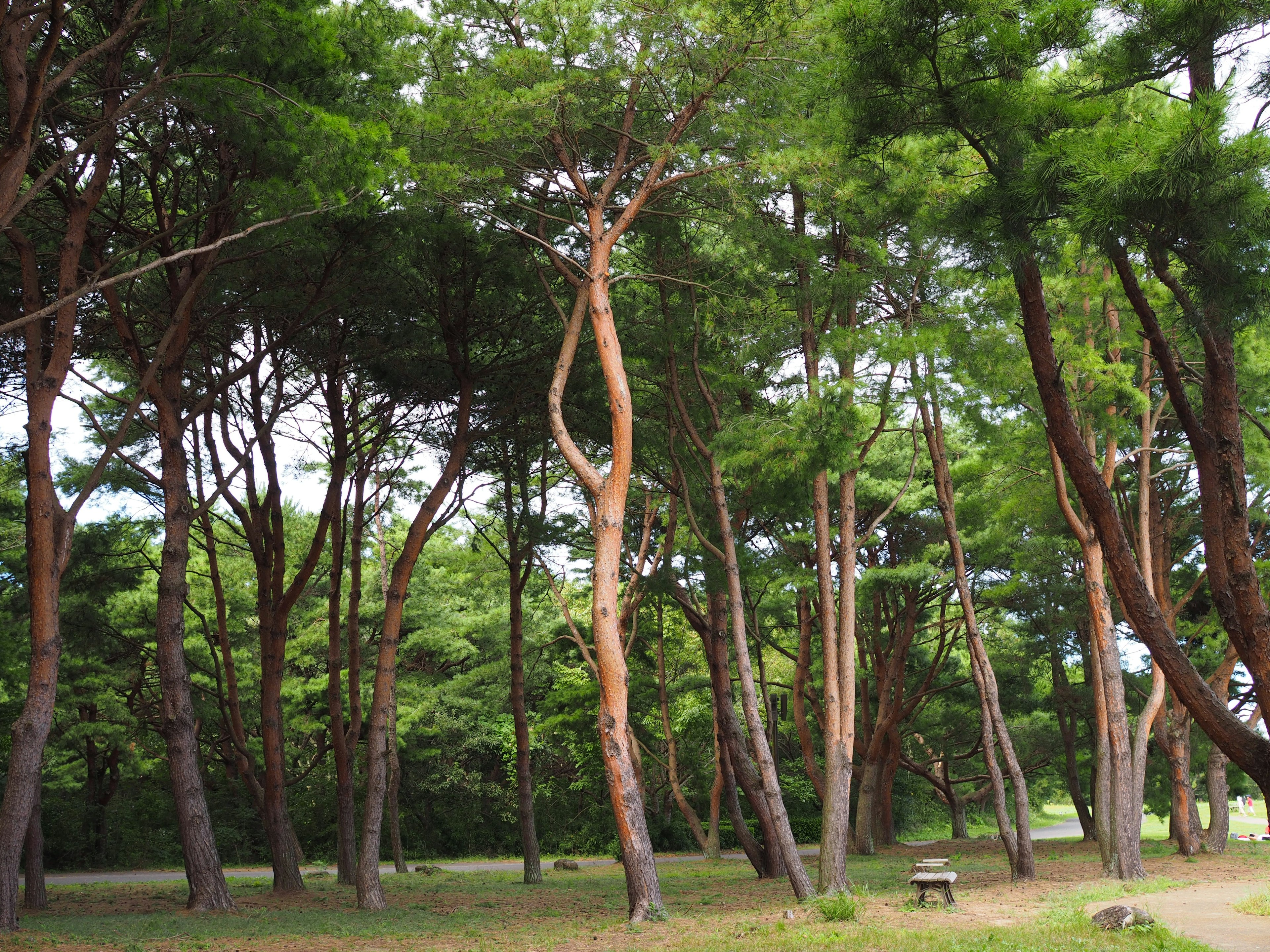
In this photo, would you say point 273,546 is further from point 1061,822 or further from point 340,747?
point 1061,822

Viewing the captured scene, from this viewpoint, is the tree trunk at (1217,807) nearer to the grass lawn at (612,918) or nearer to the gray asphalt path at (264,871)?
the grass lawn at (612,918)

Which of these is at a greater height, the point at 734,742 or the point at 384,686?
the point at 384,686

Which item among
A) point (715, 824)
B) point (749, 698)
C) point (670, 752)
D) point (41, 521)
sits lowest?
point (715, 824)

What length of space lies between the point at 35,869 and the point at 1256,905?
12281 mm

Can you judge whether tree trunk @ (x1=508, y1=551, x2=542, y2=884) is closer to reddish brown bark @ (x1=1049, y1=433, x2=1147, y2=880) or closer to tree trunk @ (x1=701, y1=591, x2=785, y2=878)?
tree trunk @ (x1=701, y1=591, x2=785, y2=878)

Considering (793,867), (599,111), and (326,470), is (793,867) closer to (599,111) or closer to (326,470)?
(599,111)

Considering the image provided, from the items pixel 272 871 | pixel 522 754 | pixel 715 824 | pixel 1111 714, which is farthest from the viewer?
pixel 715 824

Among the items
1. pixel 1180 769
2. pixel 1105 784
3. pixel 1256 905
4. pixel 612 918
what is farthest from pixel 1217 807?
pixel 612 918

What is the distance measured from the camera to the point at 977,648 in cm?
1268

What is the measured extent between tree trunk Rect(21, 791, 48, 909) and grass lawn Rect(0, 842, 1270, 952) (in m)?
0.28

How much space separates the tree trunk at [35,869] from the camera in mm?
10289

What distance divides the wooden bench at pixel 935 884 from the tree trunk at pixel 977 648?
3018 mm

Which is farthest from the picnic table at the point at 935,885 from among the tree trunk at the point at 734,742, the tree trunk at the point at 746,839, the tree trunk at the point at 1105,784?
the tree trunk at the point at 746,839

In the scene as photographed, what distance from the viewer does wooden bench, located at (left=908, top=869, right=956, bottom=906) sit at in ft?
30.0
